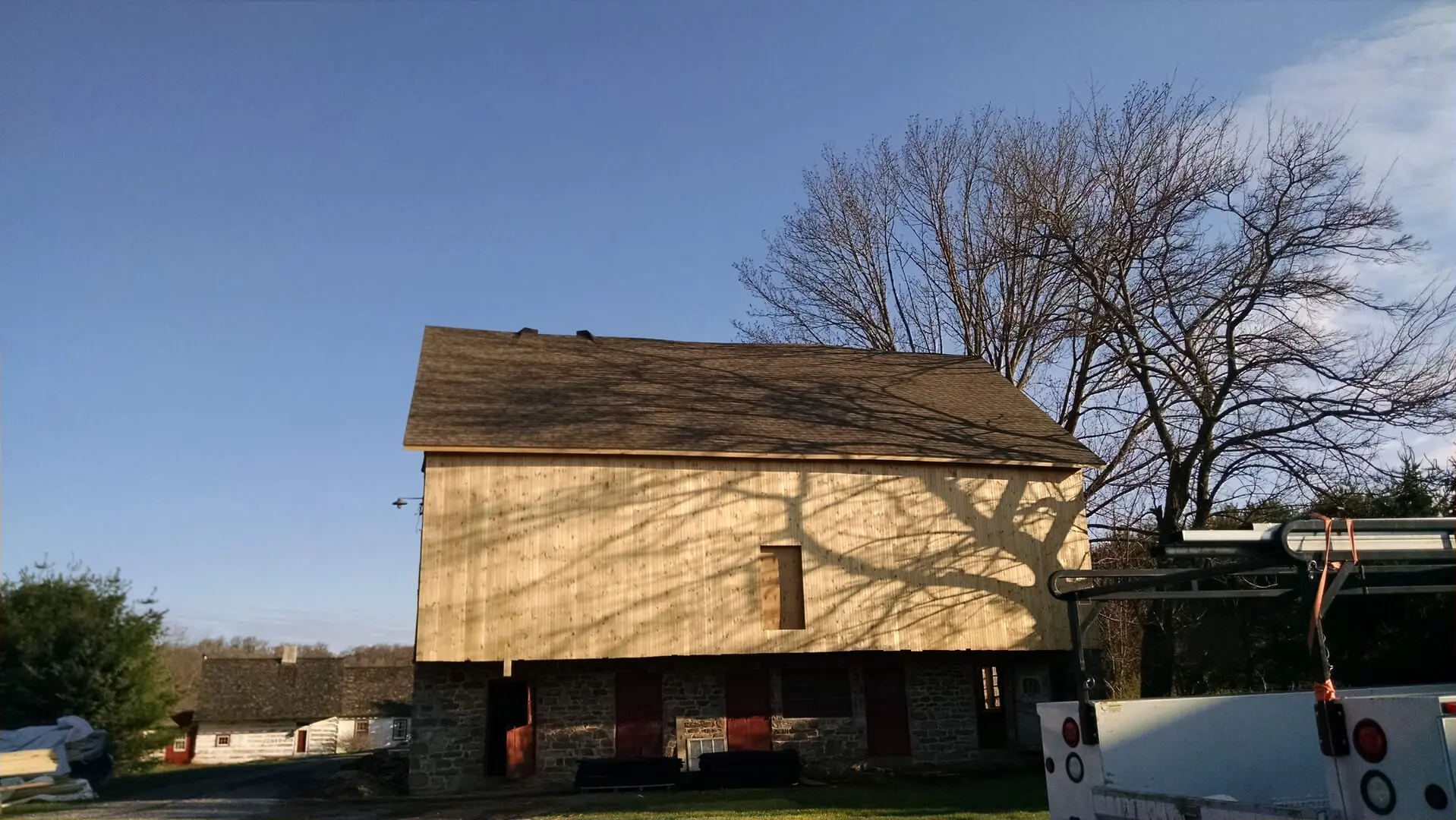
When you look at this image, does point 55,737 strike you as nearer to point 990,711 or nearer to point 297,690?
point 990,711

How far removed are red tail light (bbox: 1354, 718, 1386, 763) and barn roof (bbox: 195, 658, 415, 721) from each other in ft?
140

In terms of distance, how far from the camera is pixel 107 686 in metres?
27.0

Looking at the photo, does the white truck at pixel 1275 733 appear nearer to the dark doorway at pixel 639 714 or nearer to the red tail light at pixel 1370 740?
the red tail light at pixel 1370 740

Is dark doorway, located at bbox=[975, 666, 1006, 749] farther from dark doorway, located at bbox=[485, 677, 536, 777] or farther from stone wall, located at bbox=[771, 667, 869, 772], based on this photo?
dark doorway, located at bbox=[485, 677, 536, 777]

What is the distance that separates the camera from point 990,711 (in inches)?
830

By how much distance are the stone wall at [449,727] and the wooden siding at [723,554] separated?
1.39 metres

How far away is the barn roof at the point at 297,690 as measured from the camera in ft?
140

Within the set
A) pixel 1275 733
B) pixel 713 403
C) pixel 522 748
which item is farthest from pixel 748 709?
pixel 1275 733

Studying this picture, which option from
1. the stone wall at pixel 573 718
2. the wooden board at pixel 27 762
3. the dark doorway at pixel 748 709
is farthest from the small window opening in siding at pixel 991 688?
the wooden board at pixel 27 762

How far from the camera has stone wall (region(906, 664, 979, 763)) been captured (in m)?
19.6

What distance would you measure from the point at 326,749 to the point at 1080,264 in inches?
1593

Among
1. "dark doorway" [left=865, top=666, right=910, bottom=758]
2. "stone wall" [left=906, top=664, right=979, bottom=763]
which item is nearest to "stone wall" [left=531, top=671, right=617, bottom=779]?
"dark doorway" [left=865, top=666, right=910, bottom=758]

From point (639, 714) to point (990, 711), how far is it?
7662 mm

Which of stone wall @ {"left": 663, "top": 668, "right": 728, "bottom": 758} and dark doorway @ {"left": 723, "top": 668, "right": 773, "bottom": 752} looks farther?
dark doorway @ {"left": 723, "top": 668, "right": 773, "bottom": 752}
